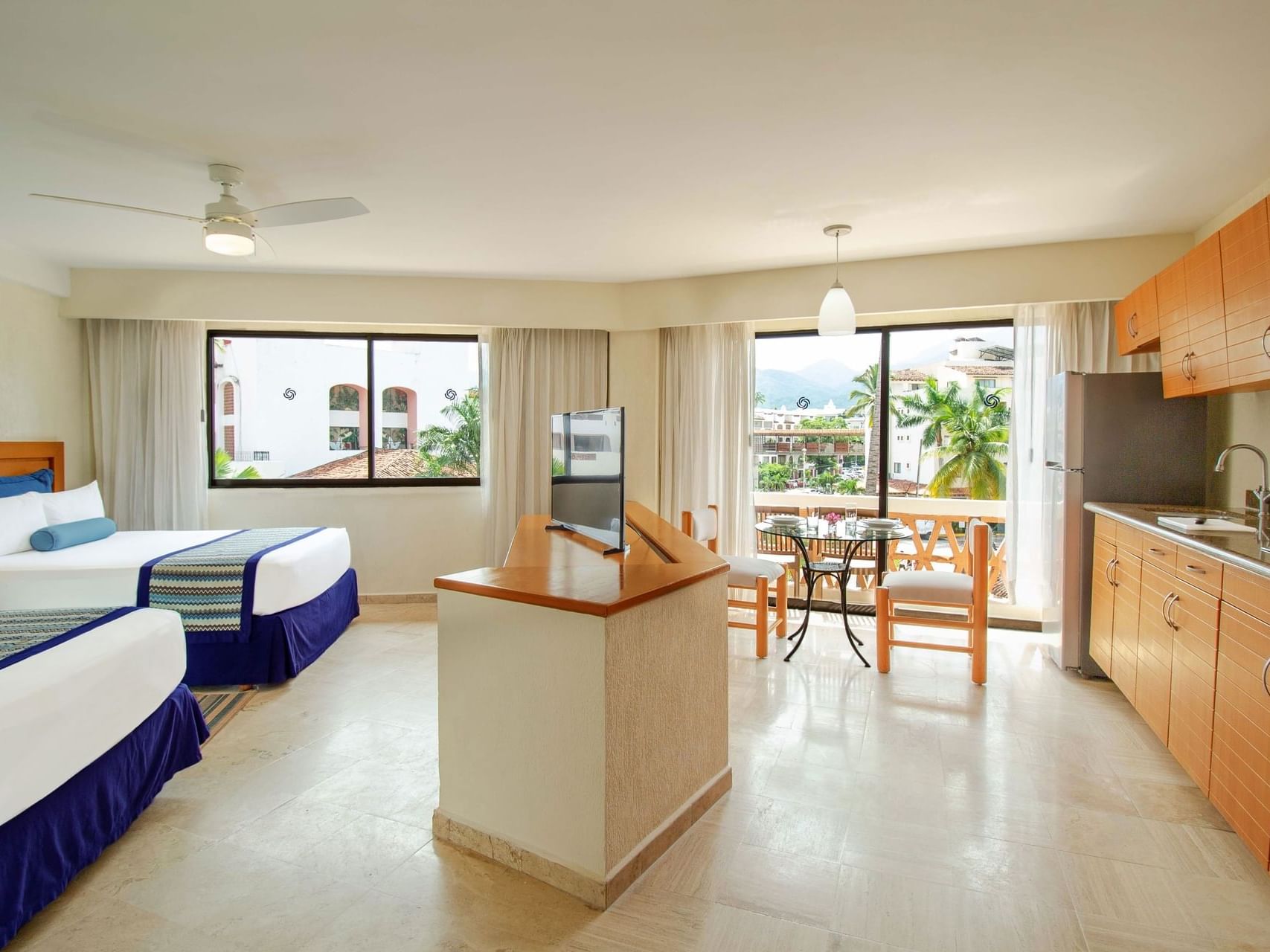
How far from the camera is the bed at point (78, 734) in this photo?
5.73ft

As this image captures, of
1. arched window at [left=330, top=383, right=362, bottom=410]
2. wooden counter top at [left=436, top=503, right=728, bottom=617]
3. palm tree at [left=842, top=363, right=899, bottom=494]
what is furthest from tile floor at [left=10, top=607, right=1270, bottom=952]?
arched window at [left=330, top=383, right=362, bottom=410]

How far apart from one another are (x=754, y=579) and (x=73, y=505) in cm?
420

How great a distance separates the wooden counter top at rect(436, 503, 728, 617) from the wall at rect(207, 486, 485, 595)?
7.90 feet

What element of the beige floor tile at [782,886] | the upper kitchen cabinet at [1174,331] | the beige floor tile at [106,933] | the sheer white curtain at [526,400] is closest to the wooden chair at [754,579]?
the sheer white curtain at [526,400]

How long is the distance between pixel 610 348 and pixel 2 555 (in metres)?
3.80

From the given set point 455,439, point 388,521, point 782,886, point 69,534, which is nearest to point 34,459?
point 69,534

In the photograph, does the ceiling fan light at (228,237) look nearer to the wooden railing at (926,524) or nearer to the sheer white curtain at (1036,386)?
the wooden railing at (926,524)

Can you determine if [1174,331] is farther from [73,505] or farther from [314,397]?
[73,505]

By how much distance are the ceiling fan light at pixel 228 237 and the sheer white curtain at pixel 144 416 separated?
8.45 feet

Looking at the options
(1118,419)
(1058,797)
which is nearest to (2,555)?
(1058,797)

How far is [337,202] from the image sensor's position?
2818 millimetres

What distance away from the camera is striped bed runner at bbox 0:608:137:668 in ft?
6.85

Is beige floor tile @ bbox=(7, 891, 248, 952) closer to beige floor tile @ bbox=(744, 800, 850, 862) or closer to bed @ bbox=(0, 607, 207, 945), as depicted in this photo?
bed @ bbox=(0, 607, 207, 945)

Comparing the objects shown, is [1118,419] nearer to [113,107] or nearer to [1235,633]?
[1235,633]
